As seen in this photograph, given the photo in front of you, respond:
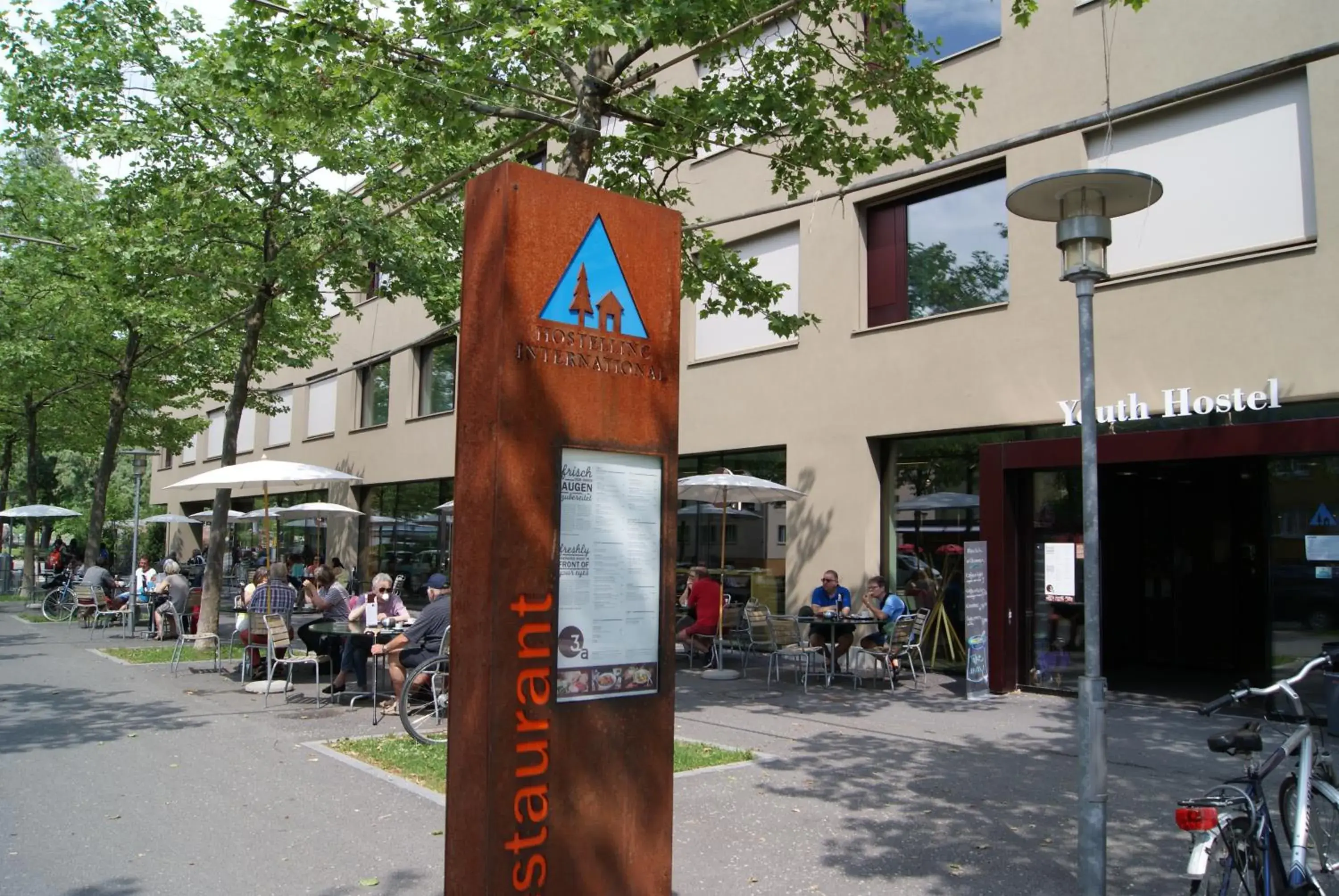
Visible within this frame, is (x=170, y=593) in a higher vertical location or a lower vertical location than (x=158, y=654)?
higher

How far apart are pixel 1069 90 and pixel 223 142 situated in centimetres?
1149

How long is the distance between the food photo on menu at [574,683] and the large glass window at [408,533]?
20734 mm

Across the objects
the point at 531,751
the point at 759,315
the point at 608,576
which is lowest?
the point at 531,751

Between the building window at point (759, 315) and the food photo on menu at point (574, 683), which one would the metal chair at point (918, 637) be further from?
the food photo on menu at point (574, 683)

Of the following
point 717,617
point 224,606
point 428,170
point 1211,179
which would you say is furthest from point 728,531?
point 224,606

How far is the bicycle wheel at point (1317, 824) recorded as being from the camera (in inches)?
172

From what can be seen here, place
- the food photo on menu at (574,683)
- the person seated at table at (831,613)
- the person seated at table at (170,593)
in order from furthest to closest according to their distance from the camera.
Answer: the person seated at table at (170,593) < the person seated at table at (831,613) < the food photo on menu at (574,683)

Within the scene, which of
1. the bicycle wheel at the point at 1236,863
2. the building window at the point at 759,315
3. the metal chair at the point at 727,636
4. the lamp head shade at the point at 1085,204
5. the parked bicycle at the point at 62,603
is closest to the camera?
the bicycle wheel at the point at 1236,863

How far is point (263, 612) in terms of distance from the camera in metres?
12.5

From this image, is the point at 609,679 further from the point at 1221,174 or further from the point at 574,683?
the point at 1221,174

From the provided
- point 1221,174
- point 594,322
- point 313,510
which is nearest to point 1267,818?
point 594,322

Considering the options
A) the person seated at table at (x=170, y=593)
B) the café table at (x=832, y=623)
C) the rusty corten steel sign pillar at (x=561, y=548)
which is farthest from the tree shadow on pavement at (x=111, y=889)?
the person seated at table at (x=170, y=593)

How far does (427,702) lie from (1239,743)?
753 cm

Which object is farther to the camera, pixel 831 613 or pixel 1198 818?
pixel 831 613
